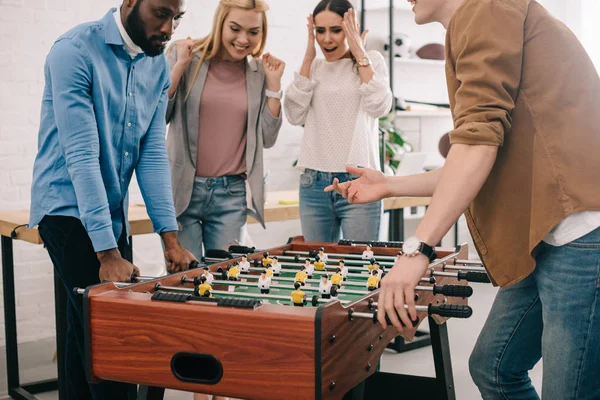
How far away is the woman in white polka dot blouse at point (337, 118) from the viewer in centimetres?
291

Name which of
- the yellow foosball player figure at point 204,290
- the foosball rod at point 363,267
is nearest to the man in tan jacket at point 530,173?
the yellow foosball player figure at point 204,290

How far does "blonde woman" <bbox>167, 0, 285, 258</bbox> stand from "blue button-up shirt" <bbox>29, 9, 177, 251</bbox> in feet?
1.60

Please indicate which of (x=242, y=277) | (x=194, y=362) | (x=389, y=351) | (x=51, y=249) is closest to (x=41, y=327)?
(x=389, y=351)

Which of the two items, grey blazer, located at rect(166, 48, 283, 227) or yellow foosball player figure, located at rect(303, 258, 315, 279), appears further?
grey blazer, located at rect(166, 48, 283, 227)

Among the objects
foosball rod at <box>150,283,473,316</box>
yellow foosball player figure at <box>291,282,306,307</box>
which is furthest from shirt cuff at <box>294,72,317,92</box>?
yellow foosball player figure at <box>291,282,306,307</box>

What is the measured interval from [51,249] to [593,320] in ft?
4.66

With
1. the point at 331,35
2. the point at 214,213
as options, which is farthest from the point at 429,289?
the point at 331,35

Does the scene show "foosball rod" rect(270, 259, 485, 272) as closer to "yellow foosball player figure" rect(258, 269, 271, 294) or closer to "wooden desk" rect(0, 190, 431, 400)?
"yellow foosball player figure" rect(258, 269, 271, 294)

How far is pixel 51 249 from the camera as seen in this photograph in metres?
1.96

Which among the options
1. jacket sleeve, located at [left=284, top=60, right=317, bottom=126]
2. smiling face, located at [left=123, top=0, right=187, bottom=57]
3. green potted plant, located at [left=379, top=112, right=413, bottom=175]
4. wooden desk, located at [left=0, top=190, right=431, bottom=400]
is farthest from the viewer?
green potted plant, located at [left=379, top=112, right=413, bottom=175]

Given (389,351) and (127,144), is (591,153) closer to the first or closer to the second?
(127,144)

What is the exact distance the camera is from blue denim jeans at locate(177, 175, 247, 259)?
8.87 ft

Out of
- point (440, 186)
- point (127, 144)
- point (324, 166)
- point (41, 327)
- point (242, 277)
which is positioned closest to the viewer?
point (440, 186)

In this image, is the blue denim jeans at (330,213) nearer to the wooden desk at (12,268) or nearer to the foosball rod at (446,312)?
the wooden desk at (12,268)
